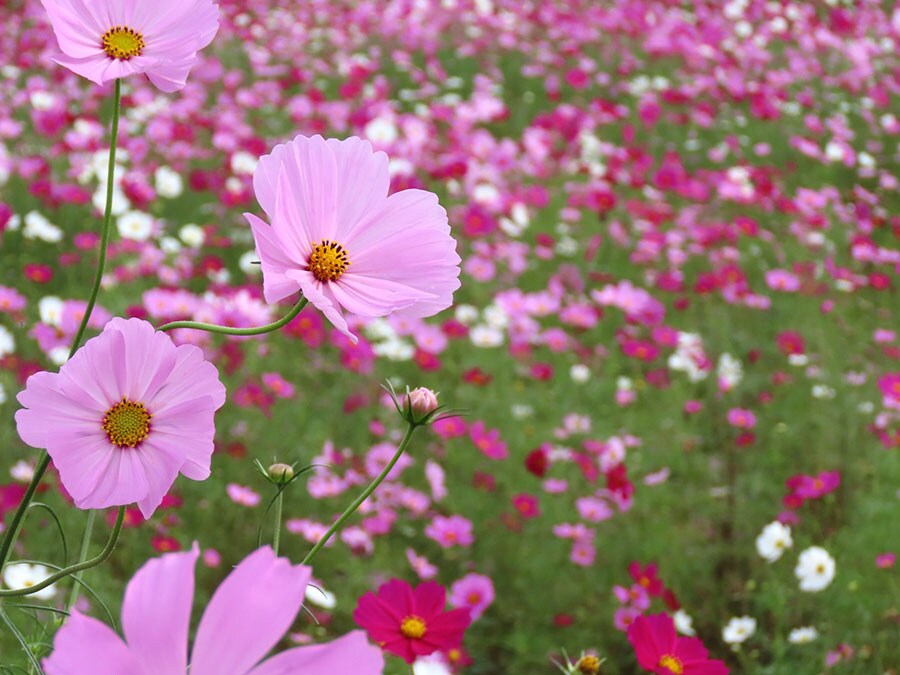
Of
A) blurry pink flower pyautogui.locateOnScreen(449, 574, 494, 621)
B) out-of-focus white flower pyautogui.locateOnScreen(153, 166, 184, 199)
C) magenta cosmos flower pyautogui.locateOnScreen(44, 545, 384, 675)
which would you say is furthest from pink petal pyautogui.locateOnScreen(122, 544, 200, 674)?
out-of-focus white flower pyautogui.locateOnScreen(153, 166, 184, 199)

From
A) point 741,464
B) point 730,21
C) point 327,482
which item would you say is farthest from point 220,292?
point 730,21

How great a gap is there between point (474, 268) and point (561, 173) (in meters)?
0.98

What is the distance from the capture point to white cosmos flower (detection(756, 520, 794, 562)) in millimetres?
1564

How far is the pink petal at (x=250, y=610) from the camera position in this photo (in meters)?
0.28

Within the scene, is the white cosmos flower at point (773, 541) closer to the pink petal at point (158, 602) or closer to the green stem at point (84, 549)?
the green stem at point (84, 549)

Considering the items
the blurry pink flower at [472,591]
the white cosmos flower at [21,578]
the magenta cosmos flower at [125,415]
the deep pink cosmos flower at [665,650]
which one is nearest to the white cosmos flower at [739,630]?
the blurry pink flower at [472,591]

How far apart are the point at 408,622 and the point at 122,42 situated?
0.40 metres

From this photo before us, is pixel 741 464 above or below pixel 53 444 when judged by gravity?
below

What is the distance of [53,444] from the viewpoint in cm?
42

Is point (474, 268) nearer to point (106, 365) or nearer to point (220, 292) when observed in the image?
point (220, 292)

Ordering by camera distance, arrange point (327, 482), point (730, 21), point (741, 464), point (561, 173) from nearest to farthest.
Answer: point (327, 482), point (741, 464), point (561, 173), point (730, 21)

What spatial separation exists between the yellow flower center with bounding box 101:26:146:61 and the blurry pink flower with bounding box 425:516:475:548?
1.16m

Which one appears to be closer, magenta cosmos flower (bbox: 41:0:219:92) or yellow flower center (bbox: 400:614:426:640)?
magenta cosmos flower (bbox: 41:0:219:92)

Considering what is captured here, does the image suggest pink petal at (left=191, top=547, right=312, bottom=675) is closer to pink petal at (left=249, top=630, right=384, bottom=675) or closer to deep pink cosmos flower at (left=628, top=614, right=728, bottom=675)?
pink petal at (left=249, top=630, right=384, bottom=675)
